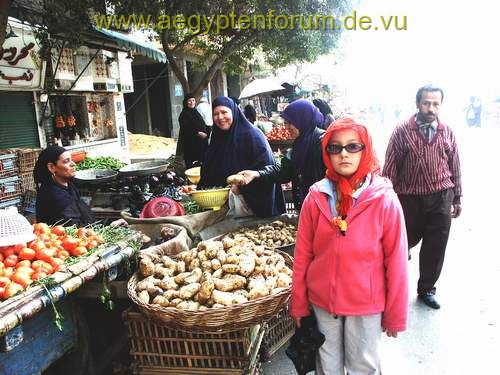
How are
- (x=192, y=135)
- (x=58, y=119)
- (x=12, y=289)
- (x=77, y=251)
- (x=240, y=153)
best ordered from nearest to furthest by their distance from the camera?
(x=12, y=289) → (x=77, y=251) → (x=240, y=153) → (x=192, y=135) → (x=58, y=119)

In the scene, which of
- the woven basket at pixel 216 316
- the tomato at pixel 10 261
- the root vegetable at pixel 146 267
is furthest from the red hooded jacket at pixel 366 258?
the tomato at pixel 10 261

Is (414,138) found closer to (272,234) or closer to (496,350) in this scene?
(272,234)

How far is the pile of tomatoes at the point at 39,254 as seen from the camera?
7.02 feet

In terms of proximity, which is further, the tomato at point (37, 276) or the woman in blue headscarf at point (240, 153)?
the woman in blue headscarf at point (240, 153)

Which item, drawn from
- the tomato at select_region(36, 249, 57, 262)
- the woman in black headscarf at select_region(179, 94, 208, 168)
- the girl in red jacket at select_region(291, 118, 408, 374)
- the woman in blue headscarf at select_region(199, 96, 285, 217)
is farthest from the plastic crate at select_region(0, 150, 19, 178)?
the girl in red jacket at select_region(291, 118, 408, 374)

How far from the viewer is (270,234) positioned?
357cm

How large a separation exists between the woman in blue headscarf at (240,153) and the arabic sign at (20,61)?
4.68 m

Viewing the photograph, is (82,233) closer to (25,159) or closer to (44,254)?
(44,254)

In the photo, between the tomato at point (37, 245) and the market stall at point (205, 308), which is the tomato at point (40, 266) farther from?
the market stall at point (205, 308)

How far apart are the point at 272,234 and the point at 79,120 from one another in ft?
27.8

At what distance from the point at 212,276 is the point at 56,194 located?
5.41 feet

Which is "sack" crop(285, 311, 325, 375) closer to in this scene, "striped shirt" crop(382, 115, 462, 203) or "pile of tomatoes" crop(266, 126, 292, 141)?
"striped shirt" crop(382, 115, 462, 203)

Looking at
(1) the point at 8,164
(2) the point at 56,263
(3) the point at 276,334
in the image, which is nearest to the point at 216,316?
(2) the point at 56,263

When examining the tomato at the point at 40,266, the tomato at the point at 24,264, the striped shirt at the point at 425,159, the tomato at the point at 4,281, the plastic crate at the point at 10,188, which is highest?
the striped shirt at the point at 425,159
